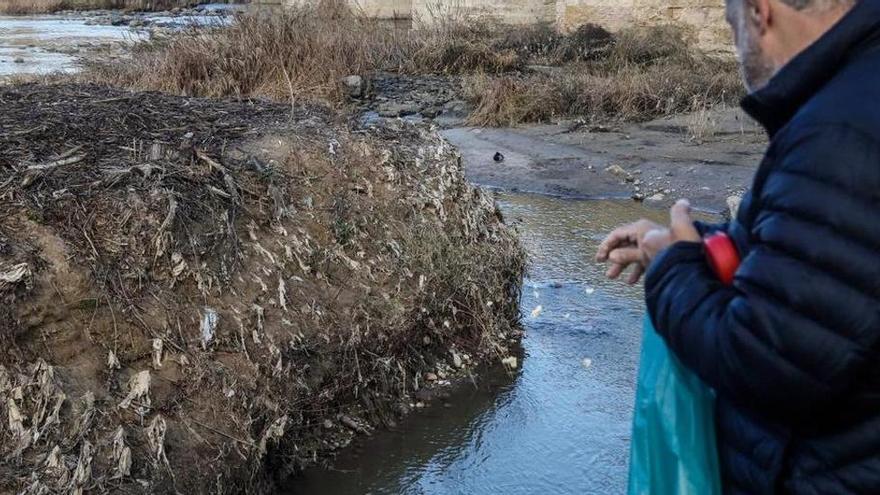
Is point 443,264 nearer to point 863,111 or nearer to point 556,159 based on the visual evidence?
point 863,111

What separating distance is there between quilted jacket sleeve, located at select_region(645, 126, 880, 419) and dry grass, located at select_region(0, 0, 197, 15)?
40.3 m

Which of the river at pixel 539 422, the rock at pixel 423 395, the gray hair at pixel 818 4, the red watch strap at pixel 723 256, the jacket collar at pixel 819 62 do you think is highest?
the gray hair at pixel 818 4

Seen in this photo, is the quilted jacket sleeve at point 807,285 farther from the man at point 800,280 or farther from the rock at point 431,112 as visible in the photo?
the rock at point 431,112

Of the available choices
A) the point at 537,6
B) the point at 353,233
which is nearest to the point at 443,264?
the point at 353,233

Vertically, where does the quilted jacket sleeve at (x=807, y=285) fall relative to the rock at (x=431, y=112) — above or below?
above

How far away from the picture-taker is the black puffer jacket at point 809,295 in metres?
1.44

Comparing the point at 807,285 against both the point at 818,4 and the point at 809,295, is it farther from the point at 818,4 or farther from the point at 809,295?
the point at 818,4

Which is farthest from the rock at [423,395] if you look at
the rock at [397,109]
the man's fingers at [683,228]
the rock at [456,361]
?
the rock at [397,109]

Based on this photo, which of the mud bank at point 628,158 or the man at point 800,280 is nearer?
the man at point 800,280

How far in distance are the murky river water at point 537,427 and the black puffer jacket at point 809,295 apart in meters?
2.79

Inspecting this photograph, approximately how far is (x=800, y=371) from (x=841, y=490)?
22cm

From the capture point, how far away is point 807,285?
1.45 meters

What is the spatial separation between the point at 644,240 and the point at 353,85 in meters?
13.1

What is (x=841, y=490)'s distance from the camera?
154 centimetres
